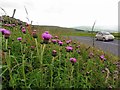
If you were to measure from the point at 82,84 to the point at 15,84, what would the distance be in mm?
807

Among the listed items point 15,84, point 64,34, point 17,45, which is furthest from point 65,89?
point 64,34

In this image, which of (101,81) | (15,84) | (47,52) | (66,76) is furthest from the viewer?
(47,52)

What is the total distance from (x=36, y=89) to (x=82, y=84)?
24.4 inches

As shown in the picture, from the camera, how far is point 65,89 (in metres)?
2.89

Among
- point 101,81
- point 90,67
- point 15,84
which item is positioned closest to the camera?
point 15,84

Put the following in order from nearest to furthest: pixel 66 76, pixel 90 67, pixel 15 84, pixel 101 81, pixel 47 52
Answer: pixel 15 84 < pixel 66 76 < pixel 101 81 < pixel 90 67 < pixel 47 52

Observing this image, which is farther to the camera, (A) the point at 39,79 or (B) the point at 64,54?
(B) the point at 64,54

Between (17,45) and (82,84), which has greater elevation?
(17,45)

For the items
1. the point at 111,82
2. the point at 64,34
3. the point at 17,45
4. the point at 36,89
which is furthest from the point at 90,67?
the point at 64,34

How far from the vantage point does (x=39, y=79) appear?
286cm

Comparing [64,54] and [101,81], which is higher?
[64,54]

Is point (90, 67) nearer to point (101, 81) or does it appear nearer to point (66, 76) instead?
point (101, 81)

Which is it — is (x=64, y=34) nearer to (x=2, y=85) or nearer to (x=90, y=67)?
(x=90, y=67)

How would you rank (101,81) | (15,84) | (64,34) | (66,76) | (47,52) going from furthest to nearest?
(64,34) → (47,52) → (101,81) → (66,76) → (15,84)
